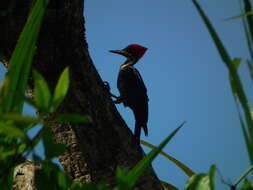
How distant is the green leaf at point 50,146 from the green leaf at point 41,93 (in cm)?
3

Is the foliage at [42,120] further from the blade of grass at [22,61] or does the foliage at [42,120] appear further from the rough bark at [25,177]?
the rough bark at [25,177]

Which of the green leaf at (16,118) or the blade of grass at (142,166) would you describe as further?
the blade of grass at (142,166)

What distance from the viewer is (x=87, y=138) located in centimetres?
157

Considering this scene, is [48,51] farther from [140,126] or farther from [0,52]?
[140,126]

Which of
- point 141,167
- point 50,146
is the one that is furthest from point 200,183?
point 50,146

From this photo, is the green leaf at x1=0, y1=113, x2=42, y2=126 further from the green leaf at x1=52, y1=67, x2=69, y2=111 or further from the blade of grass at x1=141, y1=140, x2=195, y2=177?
the blade of grass at x1=141, y1=140, x2=195, y2=177

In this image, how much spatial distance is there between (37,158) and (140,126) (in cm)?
370

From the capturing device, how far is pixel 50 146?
0.47 m

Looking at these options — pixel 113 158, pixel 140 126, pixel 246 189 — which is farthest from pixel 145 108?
pixel 246 189

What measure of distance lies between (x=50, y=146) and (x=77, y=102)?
1121 mm

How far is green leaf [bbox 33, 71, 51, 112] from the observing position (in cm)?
42

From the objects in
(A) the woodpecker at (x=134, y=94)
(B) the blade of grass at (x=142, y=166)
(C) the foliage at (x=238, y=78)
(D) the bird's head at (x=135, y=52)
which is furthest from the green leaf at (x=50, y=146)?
(D) the bird's head at (x=135, y=52)

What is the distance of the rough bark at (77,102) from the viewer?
157 centimetres

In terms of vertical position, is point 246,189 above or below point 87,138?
above
